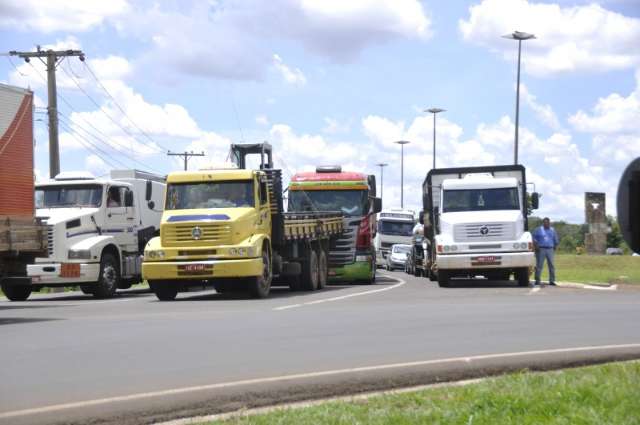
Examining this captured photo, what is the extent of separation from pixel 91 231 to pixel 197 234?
486 cm

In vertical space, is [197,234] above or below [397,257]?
above

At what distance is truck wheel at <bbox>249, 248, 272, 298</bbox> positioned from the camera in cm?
2092

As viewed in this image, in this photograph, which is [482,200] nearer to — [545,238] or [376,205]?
[545,238]

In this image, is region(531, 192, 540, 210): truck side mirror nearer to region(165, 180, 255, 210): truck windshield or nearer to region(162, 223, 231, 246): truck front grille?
region(165, 180, 255, 210): truck windshield

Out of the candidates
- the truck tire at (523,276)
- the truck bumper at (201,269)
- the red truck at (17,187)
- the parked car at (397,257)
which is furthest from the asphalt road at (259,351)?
the parked car at (397,257)

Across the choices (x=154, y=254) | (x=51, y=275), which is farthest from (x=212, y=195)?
(x=51, y=275)

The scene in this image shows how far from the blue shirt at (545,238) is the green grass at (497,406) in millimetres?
20563

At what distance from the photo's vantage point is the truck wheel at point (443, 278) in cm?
2694

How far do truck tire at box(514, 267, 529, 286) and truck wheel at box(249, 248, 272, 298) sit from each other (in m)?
7.80

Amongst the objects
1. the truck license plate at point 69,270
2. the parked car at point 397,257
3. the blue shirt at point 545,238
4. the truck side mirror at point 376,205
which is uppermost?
the truck side mirror at point 376,205

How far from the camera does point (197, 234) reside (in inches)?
815

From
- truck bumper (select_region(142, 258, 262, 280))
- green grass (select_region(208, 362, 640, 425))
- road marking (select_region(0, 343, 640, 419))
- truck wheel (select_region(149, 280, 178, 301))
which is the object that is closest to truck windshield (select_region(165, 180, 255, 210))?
truck bumper (select_region(142, 258, 262, 280))

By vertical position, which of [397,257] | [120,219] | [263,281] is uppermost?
[120,219]

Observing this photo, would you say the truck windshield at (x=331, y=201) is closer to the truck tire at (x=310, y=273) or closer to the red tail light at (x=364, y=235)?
the red tail light at (x=364, y=235)
